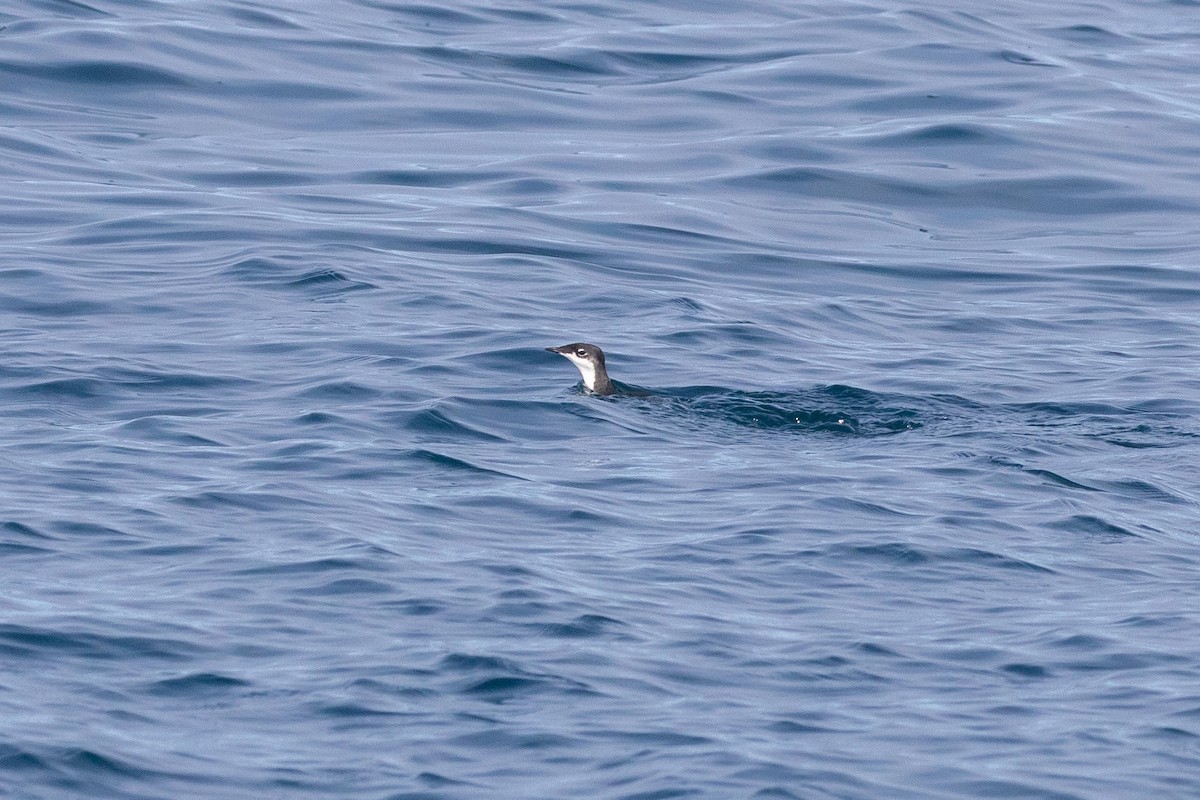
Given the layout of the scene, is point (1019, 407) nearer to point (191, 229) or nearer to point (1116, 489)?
point (1116, 489)

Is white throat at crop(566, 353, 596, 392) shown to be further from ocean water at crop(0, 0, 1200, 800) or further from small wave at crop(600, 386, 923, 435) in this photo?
small wave at crop(600, 386, 923, 435)

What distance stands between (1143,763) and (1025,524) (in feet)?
10.9

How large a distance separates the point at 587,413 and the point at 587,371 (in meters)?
0.60

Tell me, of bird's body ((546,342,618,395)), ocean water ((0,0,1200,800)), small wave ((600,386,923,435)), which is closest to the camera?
ocean water ((0,0,1200,800))

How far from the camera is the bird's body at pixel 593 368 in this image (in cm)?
1376

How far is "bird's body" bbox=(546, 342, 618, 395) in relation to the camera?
45.1 ft

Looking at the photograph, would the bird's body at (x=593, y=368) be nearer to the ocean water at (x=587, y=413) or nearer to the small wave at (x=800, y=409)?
the ocean water at (x=587, y=413)

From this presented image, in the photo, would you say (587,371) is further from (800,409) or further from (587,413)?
(800,409)

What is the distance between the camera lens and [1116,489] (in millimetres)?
11781

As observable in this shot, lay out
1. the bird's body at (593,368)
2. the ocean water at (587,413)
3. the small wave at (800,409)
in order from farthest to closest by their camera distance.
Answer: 1. the bird's body at (593,368)
2. the small wave at (800,409)
3. the ocean water at (587,413)

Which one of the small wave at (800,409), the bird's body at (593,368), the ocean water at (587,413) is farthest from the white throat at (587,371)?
the small wave at (800,409)

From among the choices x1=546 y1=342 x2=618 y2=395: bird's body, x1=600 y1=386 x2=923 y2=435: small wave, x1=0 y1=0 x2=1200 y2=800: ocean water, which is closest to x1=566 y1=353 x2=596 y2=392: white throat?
x1=546 y1=342 x2=618 y2=395: bird's body

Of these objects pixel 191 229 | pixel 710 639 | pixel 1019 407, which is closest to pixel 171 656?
pixel 710 639

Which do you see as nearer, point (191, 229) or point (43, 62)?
point (191, 229)
